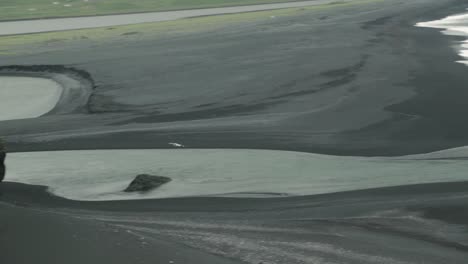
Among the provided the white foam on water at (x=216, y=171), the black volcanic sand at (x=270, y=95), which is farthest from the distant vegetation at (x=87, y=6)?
the white foam on water at (x=216, y=171)

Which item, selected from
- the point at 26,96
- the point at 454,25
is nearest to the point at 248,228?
the point at 26,96

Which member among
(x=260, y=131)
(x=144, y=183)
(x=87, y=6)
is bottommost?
(x=144, y=183)

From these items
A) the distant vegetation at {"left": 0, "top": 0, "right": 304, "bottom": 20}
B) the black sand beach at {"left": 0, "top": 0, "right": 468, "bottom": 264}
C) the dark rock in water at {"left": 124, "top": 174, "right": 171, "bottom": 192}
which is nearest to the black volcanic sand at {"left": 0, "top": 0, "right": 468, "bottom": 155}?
the black sand beach at {"left": 0, "top": 0, "right": 468, "bottom": 264}

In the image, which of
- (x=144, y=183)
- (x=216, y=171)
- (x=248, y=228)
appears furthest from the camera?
(x=216, y=171)

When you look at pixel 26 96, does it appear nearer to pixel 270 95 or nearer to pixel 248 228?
pixel 270 95

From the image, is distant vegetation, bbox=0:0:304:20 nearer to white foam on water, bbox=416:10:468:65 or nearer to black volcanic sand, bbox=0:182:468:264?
white foam on water, bbox=416:10:468:65

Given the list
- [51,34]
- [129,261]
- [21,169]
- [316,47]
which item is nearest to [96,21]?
[51,34]
